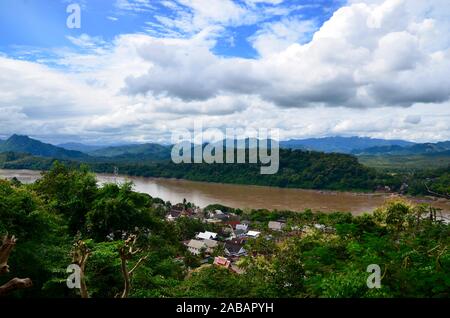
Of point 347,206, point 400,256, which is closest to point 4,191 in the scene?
point 400,256

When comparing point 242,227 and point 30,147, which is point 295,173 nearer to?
point 242,227

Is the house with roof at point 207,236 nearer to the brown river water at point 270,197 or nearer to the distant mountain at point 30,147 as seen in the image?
the brown river water at point 270,197

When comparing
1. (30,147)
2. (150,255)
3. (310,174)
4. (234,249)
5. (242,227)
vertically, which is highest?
(30,147)

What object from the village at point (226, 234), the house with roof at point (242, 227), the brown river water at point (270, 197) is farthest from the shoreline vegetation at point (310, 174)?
the house with roof at point (242, 227)

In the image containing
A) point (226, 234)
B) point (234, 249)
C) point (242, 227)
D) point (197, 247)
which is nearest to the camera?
point (197, 247)

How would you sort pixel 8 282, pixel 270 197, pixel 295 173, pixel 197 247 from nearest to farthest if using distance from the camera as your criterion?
pixel 8 282
pixel 197 247
pixel 270 197
pixel 295 173

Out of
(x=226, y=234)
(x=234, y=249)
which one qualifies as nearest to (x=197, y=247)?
(x=234, y=249)
